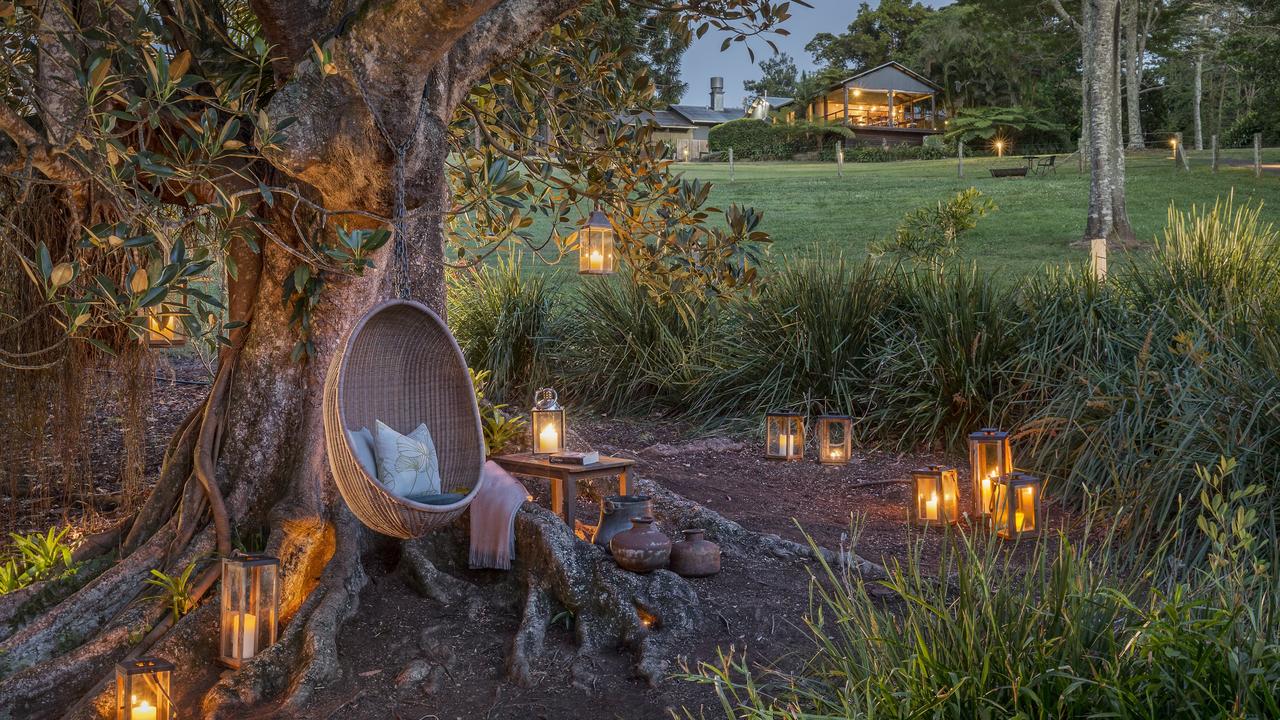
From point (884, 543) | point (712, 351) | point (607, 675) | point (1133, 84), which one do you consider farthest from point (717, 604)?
point (1133, 84)

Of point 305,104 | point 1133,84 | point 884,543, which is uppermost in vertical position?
point 1133,84

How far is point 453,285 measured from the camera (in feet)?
28.1

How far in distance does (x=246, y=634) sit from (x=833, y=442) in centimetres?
381

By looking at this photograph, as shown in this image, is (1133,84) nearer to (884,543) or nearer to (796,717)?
(884,543)

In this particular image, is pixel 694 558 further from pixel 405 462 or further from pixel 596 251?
pixel 596 251

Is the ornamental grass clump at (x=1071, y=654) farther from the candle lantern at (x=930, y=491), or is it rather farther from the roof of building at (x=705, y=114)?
the roof of building at (x=705, y=114)

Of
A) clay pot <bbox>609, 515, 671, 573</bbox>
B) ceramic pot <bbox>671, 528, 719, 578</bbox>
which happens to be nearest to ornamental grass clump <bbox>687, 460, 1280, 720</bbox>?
clay pot <bbox>609, 515, 671, 573</bbox>

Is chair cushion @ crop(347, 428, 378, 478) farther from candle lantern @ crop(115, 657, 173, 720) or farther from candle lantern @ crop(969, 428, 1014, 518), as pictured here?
candle lantern @ crop(969, 428, 1014, 518)

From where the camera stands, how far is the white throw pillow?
3621mm

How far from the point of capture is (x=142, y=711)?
2953mm

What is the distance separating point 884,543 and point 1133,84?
79.6 feet

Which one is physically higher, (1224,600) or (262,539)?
(1224,600)

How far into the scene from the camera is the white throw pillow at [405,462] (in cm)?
362

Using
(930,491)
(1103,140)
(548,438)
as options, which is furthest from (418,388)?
(1103,140)
